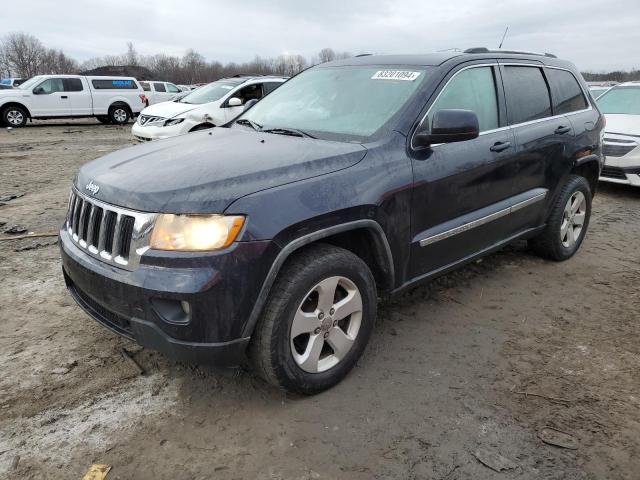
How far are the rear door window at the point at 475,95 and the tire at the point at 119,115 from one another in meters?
18.3

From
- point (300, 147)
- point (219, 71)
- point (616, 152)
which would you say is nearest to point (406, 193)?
point (300, 147)

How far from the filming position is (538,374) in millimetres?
2889

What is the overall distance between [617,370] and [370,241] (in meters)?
1.69

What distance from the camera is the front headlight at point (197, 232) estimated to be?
220 cm

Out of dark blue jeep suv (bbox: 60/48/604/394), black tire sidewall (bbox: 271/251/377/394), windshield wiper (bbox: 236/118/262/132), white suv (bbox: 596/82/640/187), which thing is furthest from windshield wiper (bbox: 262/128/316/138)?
white suv (bbox: 596/82/640/187)

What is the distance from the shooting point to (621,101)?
8570 millimetres

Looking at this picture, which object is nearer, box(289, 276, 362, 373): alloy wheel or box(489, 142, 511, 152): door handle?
box(289, 276, 362, 373): alloy wheel

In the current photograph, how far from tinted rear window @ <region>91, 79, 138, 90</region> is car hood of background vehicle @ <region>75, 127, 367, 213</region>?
17647 millimetres

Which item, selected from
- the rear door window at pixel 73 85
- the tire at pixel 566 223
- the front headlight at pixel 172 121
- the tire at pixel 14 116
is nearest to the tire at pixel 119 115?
the rear door window at pixel 73 85

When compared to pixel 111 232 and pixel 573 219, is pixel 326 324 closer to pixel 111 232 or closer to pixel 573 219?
pixel 111 232

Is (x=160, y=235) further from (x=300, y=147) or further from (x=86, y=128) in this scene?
(x=86, y=128)

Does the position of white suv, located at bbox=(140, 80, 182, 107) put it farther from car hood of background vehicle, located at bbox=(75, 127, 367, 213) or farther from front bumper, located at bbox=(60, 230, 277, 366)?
front bumper, located at bbox=(60, 230, 277, 366)

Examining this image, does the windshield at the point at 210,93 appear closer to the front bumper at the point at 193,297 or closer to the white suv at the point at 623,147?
the white suv at the point at 623,147

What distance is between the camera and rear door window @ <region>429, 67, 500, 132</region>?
10.5 ft
